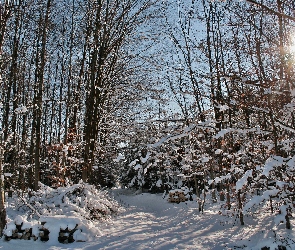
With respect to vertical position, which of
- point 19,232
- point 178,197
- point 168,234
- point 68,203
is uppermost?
point 68,203

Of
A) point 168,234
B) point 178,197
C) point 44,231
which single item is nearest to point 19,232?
point 44,231

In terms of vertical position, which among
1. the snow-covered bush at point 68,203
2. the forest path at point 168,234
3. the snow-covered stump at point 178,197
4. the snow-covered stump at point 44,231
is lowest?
the snow-covered stump at point 178,197

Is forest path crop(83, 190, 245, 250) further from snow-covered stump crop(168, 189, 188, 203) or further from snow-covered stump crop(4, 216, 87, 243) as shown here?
snow-covered stump crop(168, 189, 188, 203)

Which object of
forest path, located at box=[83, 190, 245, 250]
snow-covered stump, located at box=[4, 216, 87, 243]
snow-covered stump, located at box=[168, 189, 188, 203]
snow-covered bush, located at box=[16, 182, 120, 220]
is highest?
snow-covered bush, located at box=[16, 182, 120, 220]

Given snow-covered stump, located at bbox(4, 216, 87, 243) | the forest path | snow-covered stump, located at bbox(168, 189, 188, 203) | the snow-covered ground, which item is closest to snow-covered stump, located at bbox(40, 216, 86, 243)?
snow-covered stump, located at bbox(4, 216, 87, 243)

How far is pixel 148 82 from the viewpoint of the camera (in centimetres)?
1159

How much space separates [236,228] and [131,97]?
6.06 metres

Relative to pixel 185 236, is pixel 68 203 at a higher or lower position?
higher

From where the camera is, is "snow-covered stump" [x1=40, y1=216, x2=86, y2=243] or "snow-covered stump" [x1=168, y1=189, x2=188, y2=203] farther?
"snow-covered stump" [x1=168, y1=189, x2=188, y2=203]

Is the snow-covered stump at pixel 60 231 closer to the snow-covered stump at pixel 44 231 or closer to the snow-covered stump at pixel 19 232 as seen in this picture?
the snow-covered stump at pixel 44 231

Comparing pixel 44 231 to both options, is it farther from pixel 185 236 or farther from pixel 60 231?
pixel 185 236

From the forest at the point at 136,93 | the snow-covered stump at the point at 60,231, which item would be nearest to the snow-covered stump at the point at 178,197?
the forest at the point at 136,93

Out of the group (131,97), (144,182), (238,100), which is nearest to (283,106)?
(238,100)

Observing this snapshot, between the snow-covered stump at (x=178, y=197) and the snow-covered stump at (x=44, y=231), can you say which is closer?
the snow-covered stump at (x=44, y=231)
